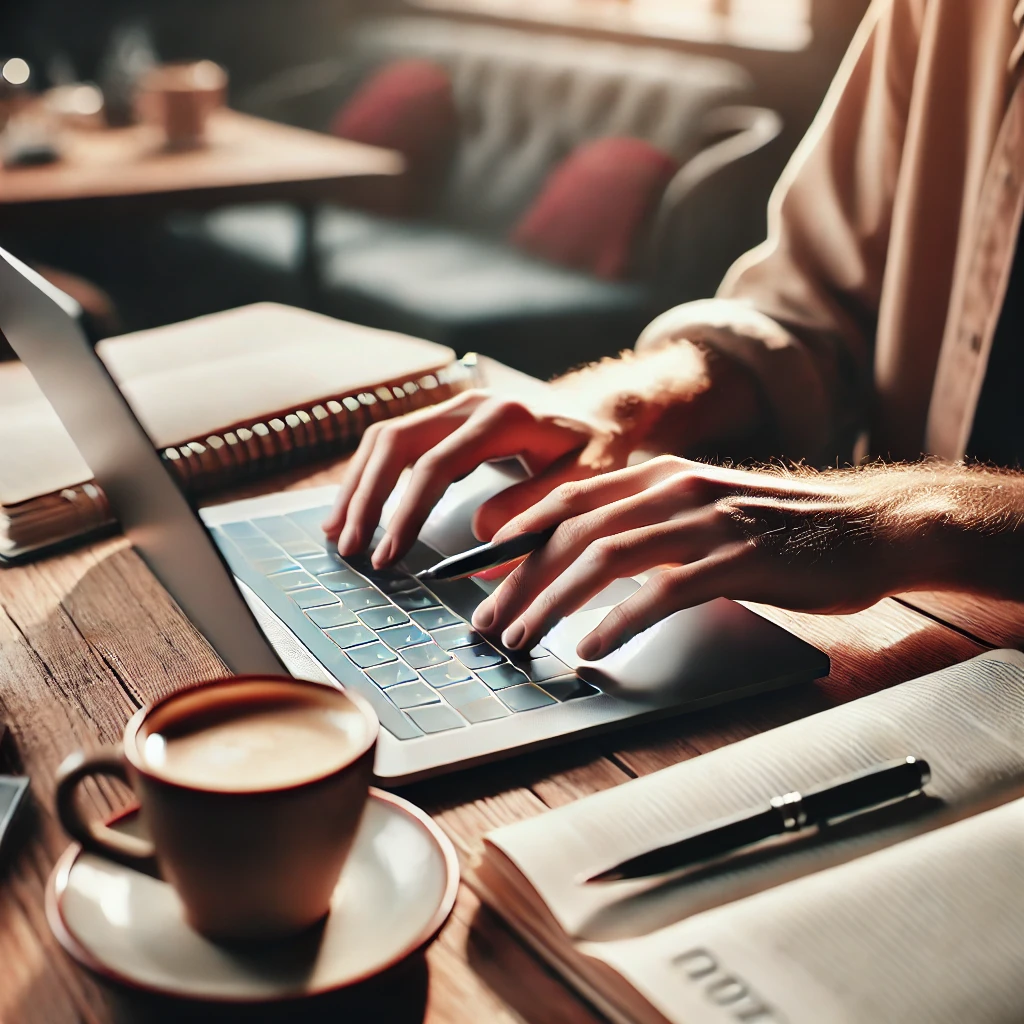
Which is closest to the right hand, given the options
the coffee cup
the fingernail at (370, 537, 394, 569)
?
the fingernail at (370, 537, 394, 569)

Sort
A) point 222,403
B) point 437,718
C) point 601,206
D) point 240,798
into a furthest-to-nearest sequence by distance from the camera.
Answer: point 601,206 → point 222,403 → point 437,718 → point 240,798

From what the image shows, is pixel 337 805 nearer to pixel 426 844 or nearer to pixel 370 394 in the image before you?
pixel 426 844

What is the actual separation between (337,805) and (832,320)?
937 millimetres

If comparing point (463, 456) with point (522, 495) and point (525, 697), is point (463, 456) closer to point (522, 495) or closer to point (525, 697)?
point (522, 495)

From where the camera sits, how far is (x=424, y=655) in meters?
0.64

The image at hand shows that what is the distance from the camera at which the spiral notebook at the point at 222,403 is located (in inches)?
31.3

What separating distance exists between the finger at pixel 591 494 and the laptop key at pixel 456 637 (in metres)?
0.06

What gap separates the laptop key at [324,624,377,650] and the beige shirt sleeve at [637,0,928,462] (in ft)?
1.83

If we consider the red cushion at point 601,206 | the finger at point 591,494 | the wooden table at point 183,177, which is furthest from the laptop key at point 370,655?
the red cushion at point 601,206

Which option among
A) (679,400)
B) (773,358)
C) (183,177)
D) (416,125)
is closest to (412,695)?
(679,400)

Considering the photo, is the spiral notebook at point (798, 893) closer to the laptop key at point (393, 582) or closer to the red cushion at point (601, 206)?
the laptop key at point (393, 582)

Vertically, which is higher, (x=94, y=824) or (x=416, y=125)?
(x=94, y=824)

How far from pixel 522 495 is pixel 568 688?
0.89ft

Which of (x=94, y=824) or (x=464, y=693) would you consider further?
(x=464, y=693)
